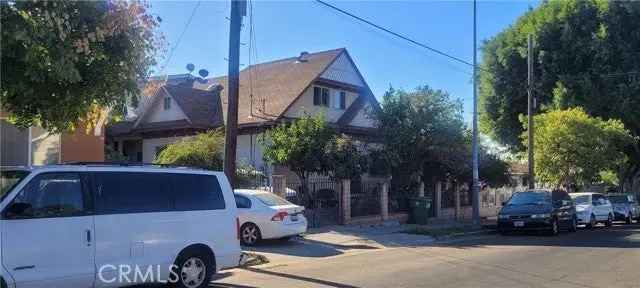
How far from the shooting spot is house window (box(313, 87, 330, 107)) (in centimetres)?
2983

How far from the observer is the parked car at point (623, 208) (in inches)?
1200

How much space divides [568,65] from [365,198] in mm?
17450

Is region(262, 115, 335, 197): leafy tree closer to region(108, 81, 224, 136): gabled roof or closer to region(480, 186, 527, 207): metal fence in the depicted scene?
region(108, 81, 224, 136): gabled roof

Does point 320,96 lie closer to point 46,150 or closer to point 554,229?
point 554,229

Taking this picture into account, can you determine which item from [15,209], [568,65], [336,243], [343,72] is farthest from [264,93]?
[15,209]

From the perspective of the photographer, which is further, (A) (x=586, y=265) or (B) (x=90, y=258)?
(A) (x=586, y=265)

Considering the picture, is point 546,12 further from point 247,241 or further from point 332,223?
point 247,241

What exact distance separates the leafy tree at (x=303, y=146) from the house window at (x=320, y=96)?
8315 millimetres

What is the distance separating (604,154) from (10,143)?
84.9 feet

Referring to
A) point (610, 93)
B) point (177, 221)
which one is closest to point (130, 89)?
point (177, 221)

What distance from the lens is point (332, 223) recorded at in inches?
830

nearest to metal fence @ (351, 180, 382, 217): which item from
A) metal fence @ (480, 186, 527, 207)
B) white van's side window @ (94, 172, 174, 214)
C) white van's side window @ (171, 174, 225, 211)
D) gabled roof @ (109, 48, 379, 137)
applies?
gabled roof @ (109, 48, 379, 137)

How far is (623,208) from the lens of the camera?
30797 mm

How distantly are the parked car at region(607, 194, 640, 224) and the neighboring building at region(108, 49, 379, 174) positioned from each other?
1225cm
